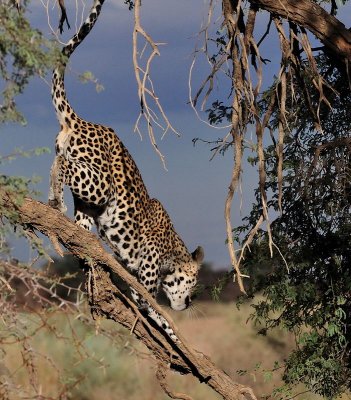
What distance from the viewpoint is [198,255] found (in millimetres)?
9734

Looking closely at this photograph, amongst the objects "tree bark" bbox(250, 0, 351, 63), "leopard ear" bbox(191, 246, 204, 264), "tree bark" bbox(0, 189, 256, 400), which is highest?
"tree bark" bbox(250, 0, 351, 63)

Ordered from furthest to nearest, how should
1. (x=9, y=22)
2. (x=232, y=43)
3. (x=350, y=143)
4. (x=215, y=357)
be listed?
(x=215, y=357)
(x=350, y=143)
(x=232, y=43)
(x=9, y=22)

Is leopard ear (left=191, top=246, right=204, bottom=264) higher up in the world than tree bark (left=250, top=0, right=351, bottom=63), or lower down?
lower down

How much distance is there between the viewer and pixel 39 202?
6836mm

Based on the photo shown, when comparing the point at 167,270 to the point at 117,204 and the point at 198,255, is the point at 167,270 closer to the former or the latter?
the point at 198,255

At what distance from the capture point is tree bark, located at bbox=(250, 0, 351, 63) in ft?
25.8

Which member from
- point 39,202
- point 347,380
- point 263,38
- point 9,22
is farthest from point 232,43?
point 347,380

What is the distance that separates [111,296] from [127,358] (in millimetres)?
3235

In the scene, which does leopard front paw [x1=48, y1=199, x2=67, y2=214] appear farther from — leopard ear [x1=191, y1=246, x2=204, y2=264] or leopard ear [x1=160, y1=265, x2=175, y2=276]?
leopard ear [x1=191, y1=246, x2=204, y2=264]

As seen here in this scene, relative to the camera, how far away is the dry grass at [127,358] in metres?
5.97

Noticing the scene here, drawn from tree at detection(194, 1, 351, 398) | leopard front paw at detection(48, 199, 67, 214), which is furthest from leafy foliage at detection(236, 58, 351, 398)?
leopard front paw at detection(48, 199, 67, 214)

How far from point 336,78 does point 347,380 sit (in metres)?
2.97

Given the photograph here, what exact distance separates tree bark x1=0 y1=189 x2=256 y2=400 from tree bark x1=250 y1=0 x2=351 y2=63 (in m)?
2.56

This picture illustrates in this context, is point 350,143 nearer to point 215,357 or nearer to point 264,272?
point 264,272
